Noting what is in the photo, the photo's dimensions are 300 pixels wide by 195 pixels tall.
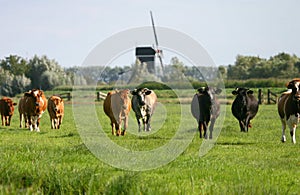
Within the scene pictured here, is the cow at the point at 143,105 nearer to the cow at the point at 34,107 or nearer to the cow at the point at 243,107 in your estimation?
the cow at the point at 243,107

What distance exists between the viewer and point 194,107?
1942cm

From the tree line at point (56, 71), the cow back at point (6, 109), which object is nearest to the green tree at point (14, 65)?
the tree line at point (56, 71)

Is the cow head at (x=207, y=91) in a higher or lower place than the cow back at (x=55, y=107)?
higher

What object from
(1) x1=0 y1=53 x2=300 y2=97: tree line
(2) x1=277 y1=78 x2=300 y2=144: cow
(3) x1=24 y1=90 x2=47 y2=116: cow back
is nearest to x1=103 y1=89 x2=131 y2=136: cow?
(3) x1=24 y1=90 x2=47 y2=116: cow back

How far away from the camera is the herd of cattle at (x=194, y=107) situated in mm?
17031

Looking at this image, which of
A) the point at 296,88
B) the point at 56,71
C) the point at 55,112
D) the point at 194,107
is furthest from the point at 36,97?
the point at 56,71

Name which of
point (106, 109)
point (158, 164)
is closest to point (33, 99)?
point (106, 109)

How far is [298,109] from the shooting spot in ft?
54.4

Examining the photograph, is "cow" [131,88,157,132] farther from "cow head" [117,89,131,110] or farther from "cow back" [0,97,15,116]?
"cow back" [0,97,15,116]

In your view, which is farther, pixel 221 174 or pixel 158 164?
pixel 158 164

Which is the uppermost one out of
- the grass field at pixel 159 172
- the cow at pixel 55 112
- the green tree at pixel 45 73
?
the green tree at pixel 45 73

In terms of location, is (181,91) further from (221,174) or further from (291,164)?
(221,174)

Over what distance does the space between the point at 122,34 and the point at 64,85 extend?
237 feet

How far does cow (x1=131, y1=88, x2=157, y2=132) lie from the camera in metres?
20.2
